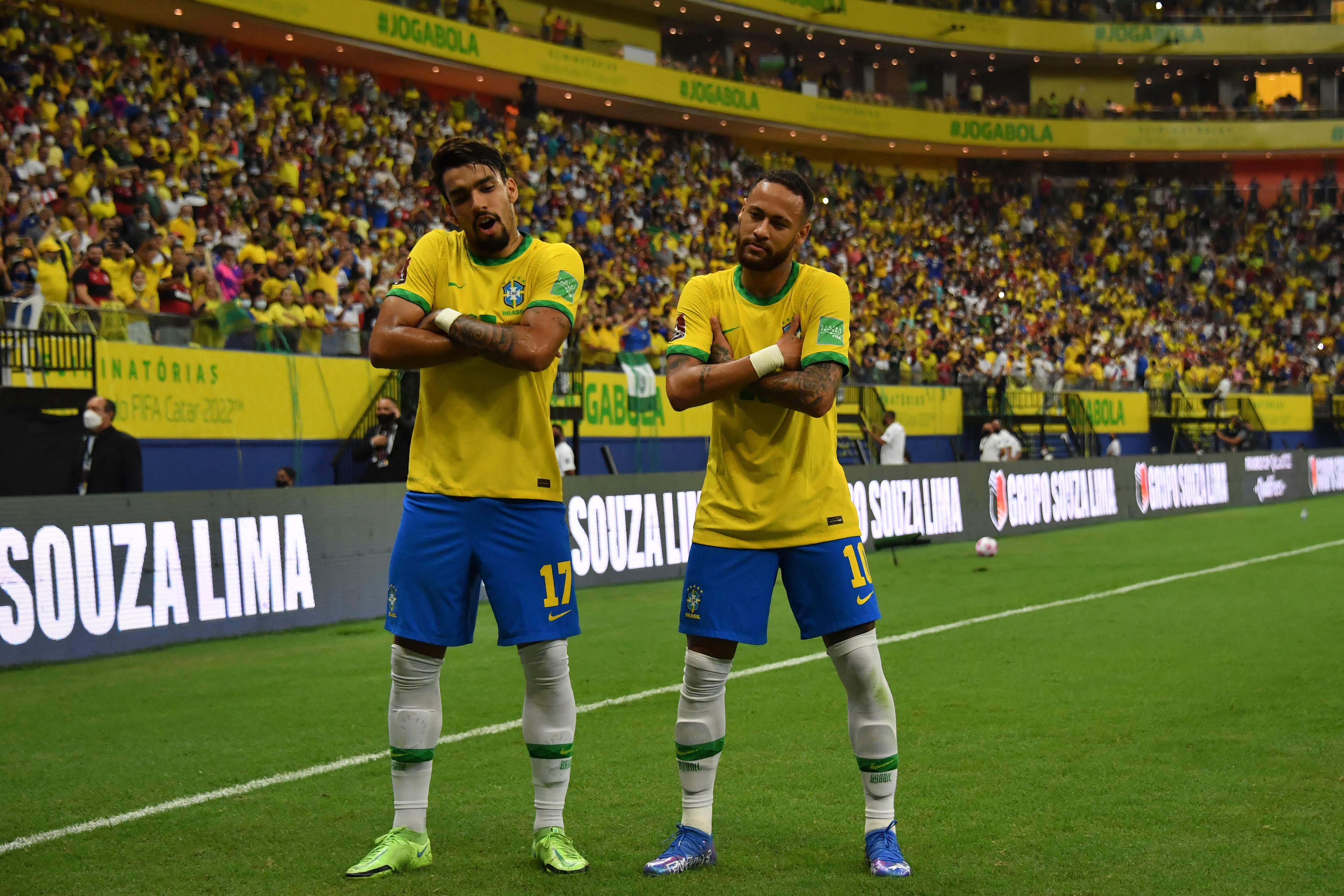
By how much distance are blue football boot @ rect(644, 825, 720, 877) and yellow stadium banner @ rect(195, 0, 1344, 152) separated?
25.9m

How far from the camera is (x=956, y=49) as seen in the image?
1860 inches

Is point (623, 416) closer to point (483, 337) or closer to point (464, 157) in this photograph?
point (464, 157)

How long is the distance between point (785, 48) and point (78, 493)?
121 ft

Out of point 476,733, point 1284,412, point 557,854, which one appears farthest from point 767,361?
point 1284,412

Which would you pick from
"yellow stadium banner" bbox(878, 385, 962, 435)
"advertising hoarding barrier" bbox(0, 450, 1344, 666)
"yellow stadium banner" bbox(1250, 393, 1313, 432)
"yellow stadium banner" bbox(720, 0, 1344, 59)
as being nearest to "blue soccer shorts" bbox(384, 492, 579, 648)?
"advertising hoarding barrier" bbox(0, 450, 1344, 666)

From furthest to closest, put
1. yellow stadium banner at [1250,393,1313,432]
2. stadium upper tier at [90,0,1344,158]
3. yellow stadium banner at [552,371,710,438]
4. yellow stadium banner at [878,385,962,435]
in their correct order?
1. yellow stadium banner at [1250,393,1313,432]
2. yellow stadium banner at [878,385,962,435]
3. stadium upper tier at [90,0,1344,158]
4. yellow stadium banner at [552,371,710,438]

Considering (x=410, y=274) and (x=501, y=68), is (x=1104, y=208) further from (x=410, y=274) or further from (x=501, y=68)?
(x=410, y=274)

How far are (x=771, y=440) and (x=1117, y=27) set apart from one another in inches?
1997

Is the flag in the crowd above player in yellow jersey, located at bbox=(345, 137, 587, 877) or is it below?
above

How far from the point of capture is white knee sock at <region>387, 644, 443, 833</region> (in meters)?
4.53

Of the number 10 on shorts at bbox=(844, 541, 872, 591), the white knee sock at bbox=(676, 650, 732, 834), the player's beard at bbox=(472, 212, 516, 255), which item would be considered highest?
the player's beard at bbox=(472, 212, 516, 255)

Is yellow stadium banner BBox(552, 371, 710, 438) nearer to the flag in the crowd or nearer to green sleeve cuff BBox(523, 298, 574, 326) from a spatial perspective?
the flag in the crowd

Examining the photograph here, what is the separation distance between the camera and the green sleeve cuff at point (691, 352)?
4.52m

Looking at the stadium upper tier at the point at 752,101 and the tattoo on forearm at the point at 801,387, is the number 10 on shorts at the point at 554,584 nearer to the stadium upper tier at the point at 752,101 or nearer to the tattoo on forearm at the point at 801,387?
the tattoo on forearm at the point at 801,387
